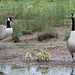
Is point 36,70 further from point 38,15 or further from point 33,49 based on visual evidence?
point 38,15

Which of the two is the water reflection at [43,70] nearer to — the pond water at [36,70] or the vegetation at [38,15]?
the pond water at [36,70]

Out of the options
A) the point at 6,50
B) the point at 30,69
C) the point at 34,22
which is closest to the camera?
the point at 30,69

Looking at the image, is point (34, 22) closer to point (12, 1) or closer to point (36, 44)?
point (36, 44)

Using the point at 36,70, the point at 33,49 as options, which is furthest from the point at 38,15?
the point at 36,70

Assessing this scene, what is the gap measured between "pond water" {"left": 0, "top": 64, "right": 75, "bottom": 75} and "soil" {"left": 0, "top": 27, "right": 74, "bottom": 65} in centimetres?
44

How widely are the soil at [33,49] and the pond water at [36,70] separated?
0.44m

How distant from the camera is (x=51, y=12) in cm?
1440

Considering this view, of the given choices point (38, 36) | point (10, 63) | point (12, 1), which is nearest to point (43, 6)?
point (12, 1)

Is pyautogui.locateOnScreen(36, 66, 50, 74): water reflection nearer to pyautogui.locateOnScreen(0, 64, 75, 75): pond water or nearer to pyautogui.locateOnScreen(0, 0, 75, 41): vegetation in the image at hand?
pyautogui.locateOnScreen(0, 64, 75, 75): pond water

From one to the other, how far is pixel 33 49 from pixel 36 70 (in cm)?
256

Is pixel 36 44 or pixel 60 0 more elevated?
pixel 60 0

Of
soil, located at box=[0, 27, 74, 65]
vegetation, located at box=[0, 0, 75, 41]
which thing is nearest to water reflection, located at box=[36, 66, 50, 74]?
soil, located at box=[0, 27, 74, 65]

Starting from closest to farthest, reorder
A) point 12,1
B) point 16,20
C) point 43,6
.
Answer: point 16,20 < point 43,6 < point 12,1

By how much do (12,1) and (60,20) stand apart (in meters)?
4.88
